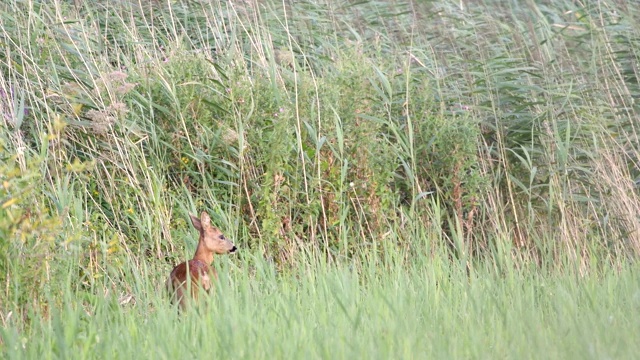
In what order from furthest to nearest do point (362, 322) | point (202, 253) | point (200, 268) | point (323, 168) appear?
point (323, 168), point (202, 253), point (200, 268), point (362, 322)

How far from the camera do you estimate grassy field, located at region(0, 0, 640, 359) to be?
453 cm

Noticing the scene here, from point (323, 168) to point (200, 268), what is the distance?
1516mm

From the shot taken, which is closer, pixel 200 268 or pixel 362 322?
pixel 362 322

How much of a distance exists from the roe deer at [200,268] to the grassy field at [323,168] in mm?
94

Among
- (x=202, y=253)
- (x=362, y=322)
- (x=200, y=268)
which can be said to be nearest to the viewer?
(x=362, y=322)

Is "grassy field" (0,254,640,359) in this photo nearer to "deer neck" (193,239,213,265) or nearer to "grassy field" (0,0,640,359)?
"grassy field" (0,0,640,359)

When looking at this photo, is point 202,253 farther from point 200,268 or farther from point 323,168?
point 323,168

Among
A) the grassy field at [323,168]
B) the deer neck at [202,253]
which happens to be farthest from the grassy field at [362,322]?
the deer neck at [202,253]

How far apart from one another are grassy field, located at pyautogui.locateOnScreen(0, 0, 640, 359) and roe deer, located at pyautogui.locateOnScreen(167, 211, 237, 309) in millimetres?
94

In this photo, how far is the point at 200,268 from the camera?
15.5 feet

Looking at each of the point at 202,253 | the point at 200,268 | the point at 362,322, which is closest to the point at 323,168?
the point at 202,253

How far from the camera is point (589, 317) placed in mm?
4082

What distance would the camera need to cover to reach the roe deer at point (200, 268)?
15.1ft

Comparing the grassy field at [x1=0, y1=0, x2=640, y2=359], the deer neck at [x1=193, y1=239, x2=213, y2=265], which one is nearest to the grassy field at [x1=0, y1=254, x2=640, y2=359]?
the grassy field at [x1=0, y1=0, x2=640, y2=359]
